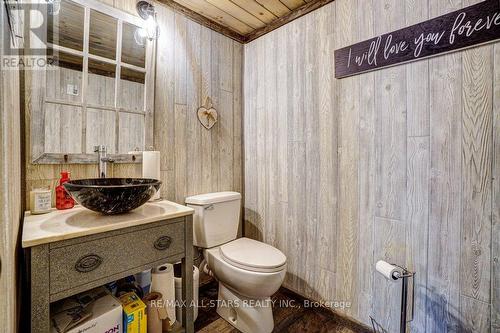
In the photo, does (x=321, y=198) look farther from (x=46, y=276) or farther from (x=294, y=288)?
(x=46, y=276)

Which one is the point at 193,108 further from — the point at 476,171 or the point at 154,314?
the point at 476,171

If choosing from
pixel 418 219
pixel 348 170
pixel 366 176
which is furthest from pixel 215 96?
pixel 418 219

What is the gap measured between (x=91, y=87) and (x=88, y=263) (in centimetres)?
99

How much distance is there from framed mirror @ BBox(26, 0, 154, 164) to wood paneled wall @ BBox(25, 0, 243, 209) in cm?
9

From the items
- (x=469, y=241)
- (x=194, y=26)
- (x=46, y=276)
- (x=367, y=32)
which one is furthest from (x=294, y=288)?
(x=194, y=26)

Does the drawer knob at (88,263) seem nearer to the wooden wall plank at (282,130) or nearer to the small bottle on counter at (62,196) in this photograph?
the small bottle on counter at (62,196)

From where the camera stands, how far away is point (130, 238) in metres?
1.04

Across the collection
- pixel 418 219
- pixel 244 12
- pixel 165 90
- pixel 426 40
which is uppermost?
pixel 244 12

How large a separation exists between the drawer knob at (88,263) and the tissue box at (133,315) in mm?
334

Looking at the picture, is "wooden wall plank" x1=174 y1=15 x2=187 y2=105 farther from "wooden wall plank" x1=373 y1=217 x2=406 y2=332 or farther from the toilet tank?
"wooden wall plank" x1=373 y1=217 x2=406 y2=332

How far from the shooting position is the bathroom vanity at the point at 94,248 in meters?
0.84

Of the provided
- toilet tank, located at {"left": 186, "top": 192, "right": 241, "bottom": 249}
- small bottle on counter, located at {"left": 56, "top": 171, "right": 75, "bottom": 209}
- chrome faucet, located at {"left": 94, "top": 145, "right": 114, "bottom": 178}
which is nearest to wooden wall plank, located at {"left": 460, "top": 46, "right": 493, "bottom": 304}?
toilet tank, located at {"left": 186, "top": 192, "right": 241, "bottom": 249}

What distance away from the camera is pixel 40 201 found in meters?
1.13

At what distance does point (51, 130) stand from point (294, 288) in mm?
1884
